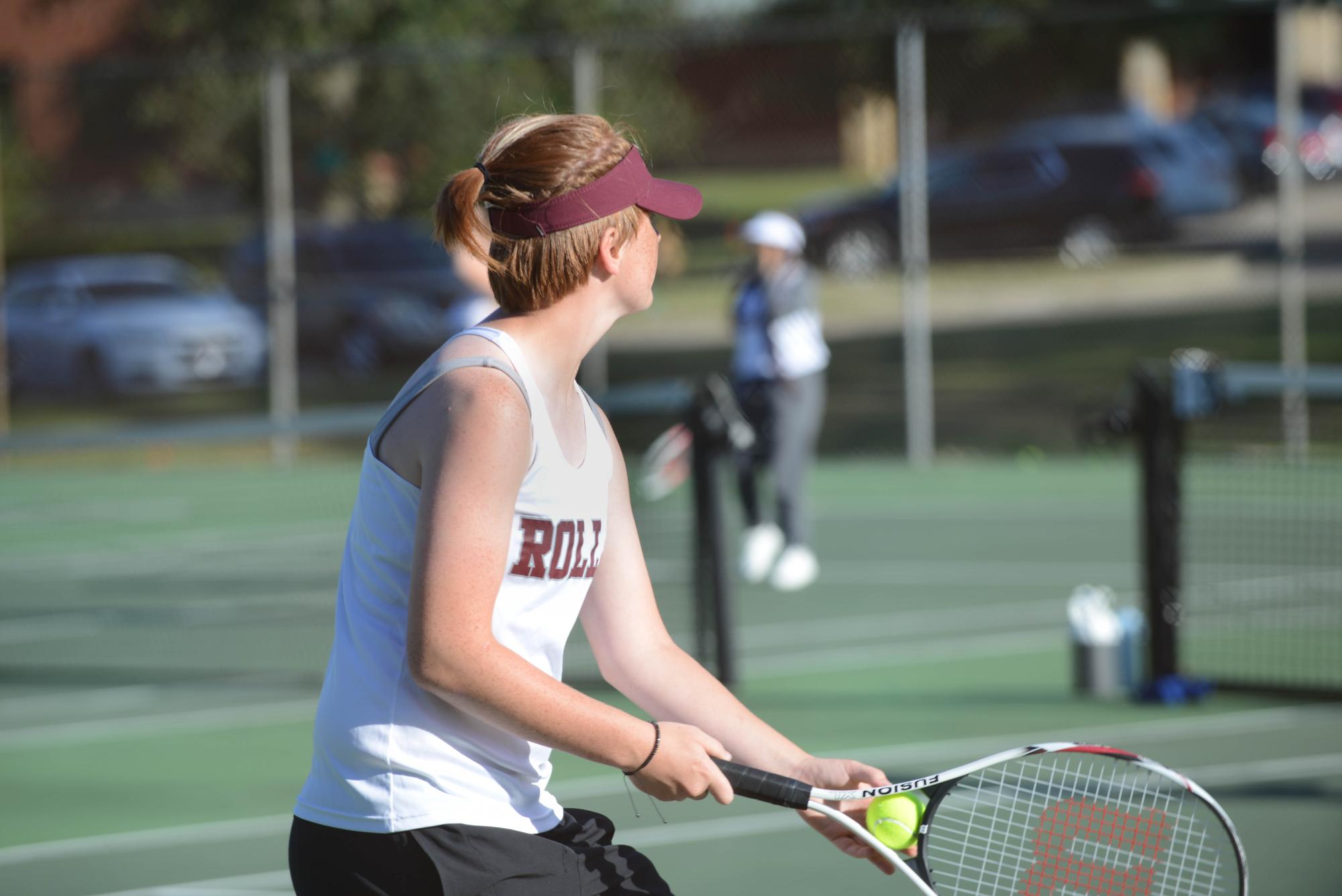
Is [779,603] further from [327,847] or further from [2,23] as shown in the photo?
[2,23]

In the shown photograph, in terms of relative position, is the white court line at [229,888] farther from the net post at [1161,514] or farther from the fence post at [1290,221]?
the fence post at [1290,221]

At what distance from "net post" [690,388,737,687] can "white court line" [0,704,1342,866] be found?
0.92 m

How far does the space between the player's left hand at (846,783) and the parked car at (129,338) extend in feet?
47.8

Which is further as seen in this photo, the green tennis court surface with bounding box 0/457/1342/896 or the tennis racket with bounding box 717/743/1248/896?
the green tennis court surface with bounding box 0/457/1342/896

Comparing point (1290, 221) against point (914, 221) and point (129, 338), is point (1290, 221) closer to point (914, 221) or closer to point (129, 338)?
point (914, 221)

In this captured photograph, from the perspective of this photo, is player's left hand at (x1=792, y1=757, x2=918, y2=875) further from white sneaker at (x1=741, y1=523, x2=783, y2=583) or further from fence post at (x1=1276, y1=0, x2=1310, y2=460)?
fence post at (x1=1276, y1=0, x2=1310, y2=460)

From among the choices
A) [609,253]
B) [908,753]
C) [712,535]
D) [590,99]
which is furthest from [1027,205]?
[609,253]

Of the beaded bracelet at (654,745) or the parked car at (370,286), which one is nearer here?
the beaded bracelet at (654,745)

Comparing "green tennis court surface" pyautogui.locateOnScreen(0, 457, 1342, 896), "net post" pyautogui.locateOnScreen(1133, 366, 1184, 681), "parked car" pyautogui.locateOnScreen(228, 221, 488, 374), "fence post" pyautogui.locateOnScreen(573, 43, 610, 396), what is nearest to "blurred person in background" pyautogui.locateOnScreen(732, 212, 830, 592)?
"green tennis court surface" pyautogui.locateOnScreen(0, 457, 1342, 896)

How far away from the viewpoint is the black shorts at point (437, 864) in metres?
2.47

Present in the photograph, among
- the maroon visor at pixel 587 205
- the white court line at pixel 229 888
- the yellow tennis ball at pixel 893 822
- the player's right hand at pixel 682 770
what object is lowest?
the white court line at pixel 229 888

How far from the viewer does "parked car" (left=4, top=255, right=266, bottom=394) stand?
55.7 ft

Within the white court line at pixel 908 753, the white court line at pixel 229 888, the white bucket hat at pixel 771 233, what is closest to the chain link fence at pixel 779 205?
the white bucket hat at pixel 771 233

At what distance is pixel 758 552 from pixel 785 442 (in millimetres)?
673
